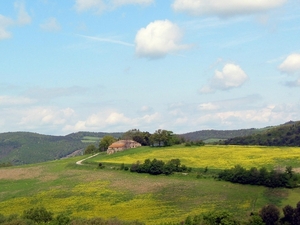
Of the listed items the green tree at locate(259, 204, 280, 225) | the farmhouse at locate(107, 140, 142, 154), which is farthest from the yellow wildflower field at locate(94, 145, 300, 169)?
the green tree at locate(259, 204, 280, 225)

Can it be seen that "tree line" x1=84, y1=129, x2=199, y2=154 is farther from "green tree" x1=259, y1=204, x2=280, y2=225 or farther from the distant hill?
"green tree" x1=259, y1=204, x2=280, y2=225

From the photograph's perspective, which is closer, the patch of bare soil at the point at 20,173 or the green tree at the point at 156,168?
the green tree at the point at 156,168

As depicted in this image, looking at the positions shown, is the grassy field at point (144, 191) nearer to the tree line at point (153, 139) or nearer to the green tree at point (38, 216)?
the green tree at point (38, 216)

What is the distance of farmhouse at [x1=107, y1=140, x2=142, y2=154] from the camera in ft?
508

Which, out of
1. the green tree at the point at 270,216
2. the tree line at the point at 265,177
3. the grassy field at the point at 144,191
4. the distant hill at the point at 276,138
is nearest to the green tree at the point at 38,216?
the grassy field at the point at 144,191

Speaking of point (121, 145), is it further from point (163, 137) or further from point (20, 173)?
point (20, 173)

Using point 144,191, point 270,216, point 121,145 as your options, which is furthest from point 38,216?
point 121,145

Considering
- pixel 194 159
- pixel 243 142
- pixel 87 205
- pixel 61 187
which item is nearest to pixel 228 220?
pixel 87 205

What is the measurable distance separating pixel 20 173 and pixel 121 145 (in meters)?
42.1

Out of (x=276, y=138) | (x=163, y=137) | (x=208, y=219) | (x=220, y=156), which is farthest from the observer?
(x=276, y=138)

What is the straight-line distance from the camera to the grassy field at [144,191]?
75812mm

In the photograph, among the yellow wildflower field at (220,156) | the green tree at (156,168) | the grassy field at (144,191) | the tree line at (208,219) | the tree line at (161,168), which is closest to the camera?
the tree line at (208,219)

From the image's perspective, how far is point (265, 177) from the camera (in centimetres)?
8675

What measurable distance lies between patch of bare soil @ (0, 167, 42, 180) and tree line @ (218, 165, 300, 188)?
57874 mm
